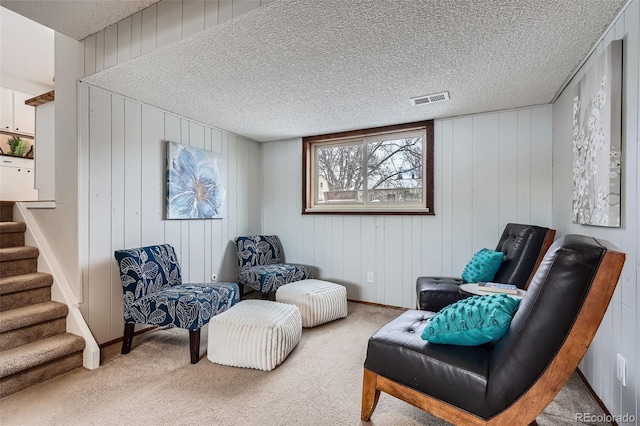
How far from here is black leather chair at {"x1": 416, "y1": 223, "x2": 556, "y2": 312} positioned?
227cm

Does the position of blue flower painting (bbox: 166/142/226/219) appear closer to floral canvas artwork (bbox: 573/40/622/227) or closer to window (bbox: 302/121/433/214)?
window (bbox: 302/121/433/214)

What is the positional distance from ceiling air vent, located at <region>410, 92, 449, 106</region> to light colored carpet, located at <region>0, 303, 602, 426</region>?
218 cm

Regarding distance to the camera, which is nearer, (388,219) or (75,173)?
(75,173)

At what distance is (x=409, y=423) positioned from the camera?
1554mm

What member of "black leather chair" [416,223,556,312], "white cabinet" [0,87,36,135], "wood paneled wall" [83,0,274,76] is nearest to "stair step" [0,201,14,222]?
"wood paneled wall" [83,0,274,76]

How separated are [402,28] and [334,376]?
84.8 inches

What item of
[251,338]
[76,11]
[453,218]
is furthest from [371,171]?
[76,11]

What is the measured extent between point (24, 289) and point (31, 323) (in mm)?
327

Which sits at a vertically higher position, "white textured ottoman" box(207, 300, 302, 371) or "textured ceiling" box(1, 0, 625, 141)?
"textured ceiling" box(1, 0, 625, 141)

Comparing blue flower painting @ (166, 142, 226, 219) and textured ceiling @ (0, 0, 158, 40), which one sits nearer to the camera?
textured ceiling @ (0, 0, 158, 40)

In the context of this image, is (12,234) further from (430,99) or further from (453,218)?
(453,218)

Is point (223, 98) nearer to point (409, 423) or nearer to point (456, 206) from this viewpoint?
point (456, 206)

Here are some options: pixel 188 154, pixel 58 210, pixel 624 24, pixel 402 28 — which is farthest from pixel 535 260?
pixel 58 210

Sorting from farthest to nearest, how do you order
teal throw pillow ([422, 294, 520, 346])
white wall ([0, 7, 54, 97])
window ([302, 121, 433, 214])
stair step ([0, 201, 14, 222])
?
1. window ([302, 121, 433, 214])
2. white wall ([0, 7, 54, 97])
3. stair step ([0, 201, 14, 222])
4. teal throw pillow ([422, 294, 520, 346])
